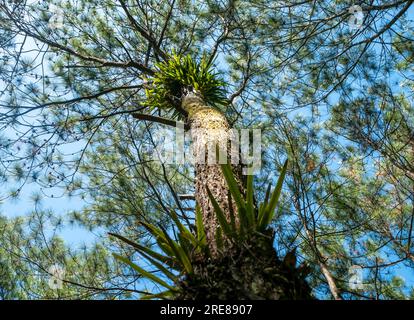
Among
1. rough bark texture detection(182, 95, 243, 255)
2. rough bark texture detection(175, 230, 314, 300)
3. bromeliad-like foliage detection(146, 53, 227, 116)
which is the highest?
bromeliad-like foliage detection(146, 53, 227, 116)

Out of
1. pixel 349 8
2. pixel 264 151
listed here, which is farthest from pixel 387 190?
pixel 349 8

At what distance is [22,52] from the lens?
3445 millimetres

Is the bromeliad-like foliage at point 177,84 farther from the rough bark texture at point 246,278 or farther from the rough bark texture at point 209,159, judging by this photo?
the rough bark texture at point 246,278

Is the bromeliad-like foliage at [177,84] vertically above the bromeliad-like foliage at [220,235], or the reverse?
the bromeliad-like foliage at [177,84]

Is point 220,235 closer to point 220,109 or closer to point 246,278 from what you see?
point 246,278

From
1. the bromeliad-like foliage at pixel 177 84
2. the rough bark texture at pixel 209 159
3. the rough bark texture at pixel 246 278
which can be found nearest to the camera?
the rough bark texture at pixel 246 278

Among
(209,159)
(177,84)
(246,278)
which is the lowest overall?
(246,278)

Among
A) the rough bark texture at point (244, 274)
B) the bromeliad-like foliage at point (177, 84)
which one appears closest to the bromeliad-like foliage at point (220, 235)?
the rough bark texture at point (244, 274)

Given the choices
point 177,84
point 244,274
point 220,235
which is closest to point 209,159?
point 220,235

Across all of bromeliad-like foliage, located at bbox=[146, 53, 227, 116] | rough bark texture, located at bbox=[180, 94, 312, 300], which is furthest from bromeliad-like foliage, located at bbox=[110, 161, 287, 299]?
bromeliad-like foliage, located at bbox=[146, 53, 227, 116]

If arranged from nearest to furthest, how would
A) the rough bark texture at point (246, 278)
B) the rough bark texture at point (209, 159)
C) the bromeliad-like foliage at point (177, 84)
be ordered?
1. the rough bark texture at point (246, 278)
2. the rough bark texture at point (209, 159)
3. the bromeliad-like foliage at point (177, 84)

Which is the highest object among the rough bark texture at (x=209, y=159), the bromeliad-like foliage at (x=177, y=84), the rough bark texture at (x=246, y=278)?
the bromeliad-like foliage at (x=177, y=84)

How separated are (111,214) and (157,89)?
1.53m

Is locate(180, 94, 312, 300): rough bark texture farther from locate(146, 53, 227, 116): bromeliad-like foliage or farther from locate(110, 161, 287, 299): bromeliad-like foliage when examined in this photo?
locate(146, 53, 227, 116): bromeliad-like foliage
